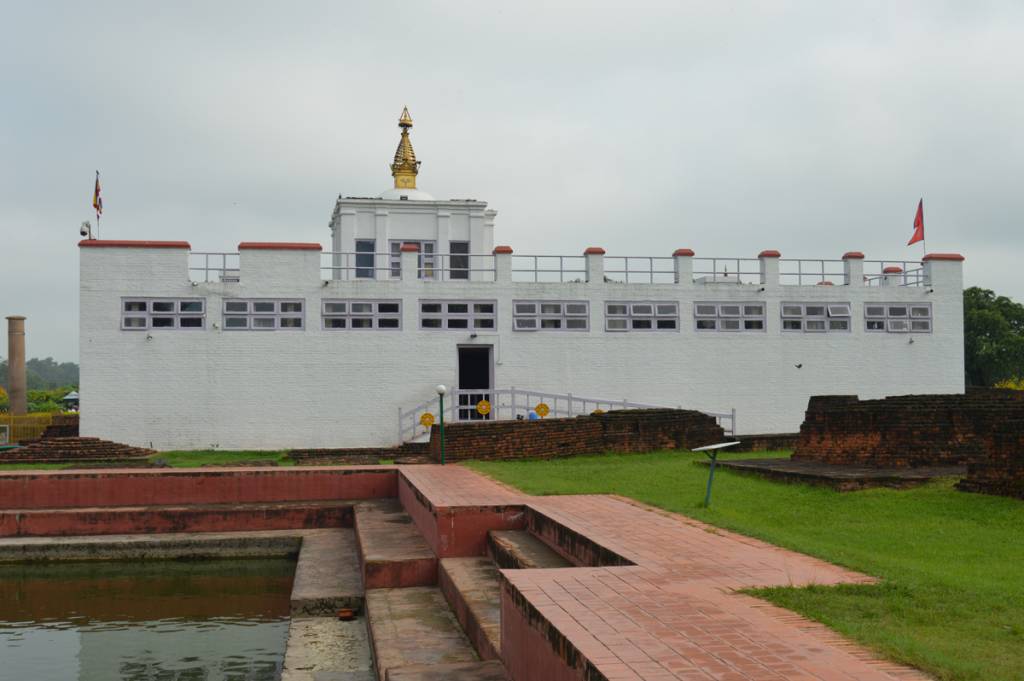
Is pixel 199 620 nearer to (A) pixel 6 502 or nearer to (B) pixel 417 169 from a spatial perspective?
(A) pixel 6 502

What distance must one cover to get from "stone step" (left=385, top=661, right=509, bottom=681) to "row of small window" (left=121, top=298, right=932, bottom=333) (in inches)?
734

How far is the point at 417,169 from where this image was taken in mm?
31922

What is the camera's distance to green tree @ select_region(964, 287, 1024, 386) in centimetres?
4653

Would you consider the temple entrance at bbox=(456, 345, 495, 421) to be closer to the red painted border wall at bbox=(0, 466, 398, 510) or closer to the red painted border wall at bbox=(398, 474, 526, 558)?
the red painted border wall at bbox=(0, 466, 398, 510)

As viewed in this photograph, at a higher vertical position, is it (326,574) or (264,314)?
(264,314)

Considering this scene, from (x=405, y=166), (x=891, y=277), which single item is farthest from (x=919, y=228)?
(x=405, y=166)

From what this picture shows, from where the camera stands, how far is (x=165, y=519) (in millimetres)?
14609

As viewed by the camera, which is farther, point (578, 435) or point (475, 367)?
point (475, 367)

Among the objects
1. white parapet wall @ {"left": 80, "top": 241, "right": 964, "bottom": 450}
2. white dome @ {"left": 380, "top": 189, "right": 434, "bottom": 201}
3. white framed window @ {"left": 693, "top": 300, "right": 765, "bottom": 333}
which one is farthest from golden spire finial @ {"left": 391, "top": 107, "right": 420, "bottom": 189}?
white framed window @ {"left": 693, "top": 300, "right": 765, "bottom": 333}

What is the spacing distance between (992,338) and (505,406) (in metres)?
32.8

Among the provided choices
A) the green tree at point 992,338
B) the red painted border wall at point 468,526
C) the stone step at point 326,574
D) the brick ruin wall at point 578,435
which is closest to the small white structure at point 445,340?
the brick ruin wall at point 578,435

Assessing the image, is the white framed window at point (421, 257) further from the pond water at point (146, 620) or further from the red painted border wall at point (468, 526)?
the red painted border wall at point (468, 526)

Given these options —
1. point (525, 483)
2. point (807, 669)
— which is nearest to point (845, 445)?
point (525, 483)

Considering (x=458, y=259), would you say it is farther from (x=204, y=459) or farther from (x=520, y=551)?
(x=520, y=551)
